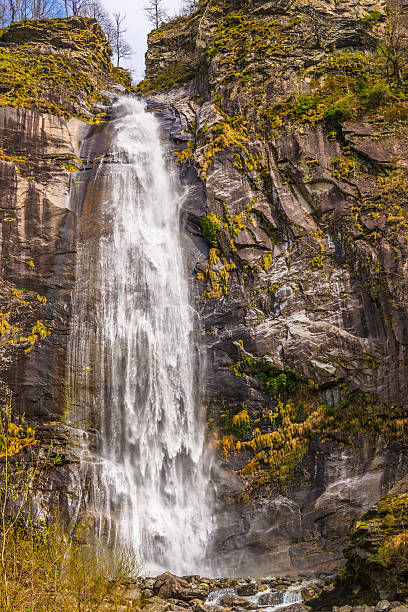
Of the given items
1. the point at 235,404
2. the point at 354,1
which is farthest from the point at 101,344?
the point at 354,1

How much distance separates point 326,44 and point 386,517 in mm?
21990

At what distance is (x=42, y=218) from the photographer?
17984 millimetres

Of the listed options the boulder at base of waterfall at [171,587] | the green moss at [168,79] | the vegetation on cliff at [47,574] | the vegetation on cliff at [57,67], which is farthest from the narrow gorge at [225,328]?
the green moss at [168,79]

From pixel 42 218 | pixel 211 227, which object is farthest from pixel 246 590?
pixel 42 218

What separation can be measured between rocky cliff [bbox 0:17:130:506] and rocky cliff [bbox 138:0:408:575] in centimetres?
473

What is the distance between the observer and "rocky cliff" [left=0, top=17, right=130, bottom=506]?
50.9 feet

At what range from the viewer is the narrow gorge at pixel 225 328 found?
14.4 meters

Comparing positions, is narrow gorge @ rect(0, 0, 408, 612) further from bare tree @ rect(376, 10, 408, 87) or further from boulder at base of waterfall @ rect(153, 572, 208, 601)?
bare tree @ rect(376, 10, 408, 87)

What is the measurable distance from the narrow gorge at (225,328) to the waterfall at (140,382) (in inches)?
2.4

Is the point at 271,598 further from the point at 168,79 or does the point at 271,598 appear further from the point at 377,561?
the point at 168,79

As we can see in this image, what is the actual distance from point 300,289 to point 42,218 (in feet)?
32.6

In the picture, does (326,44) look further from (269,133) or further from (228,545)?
(228,545)

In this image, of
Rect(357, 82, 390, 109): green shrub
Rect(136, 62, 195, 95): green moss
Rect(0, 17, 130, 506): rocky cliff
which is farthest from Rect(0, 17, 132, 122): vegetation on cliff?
Rect(357, 82, 390, 109): green shrub

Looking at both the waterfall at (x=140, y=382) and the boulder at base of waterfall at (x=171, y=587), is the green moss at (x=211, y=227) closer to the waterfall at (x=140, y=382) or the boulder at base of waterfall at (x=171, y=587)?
the waterfall at (x=140, y=382)
